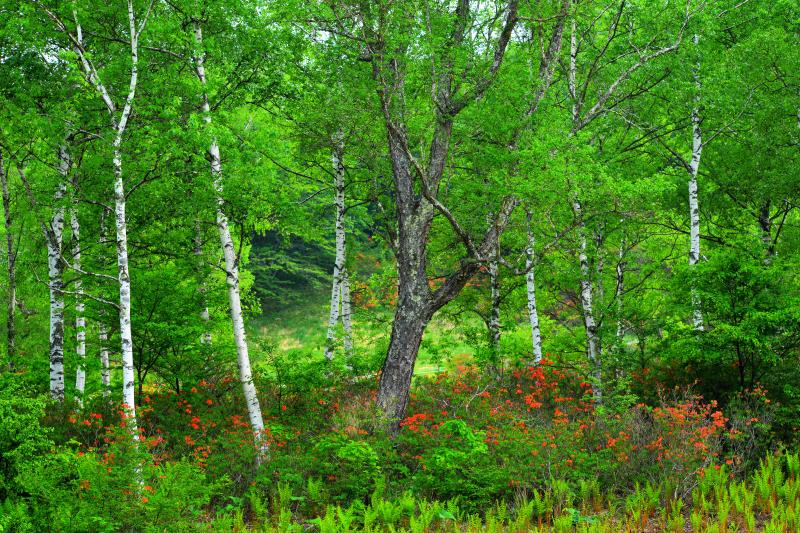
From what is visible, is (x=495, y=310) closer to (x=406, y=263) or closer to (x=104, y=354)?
(x=406, y=263)

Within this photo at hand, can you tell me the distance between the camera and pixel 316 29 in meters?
9.87

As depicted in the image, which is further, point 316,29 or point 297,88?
point 297,88

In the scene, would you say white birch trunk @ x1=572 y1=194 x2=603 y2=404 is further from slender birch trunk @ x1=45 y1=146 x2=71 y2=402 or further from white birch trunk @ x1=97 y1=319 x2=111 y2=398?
slender birch trunk @ x1=45 y1=146 x2=71 y2=402

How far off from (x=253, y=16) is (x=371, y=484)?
8.47m

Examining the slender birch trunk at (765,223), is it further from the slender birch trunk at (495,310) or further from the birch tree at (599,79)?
the slender birch trunk at (495,310)

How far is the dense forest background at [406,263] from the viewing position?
7.67 metres

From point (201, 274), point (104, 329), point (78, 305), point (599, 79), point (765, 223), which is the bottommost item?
point (104, 329)

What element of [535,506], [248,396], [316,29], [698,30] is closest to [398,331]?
[248,396]

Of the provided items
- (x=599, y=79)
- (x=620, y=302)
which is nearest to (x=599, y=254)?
(x=620, y=302)

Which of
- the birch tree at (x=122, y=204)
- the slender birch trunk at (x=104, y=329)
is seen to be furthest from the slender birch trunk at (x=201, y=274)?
the birch tree at (x=122, y=204)

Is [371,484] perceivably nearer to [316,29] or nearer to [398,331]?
[398,331]

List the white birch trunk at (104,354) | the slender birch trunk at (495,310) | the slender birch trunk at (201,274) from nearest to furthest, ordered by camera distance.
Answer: the slender birch trunk at (201,274) → the white birch trunk at (104,354) → the slender birch trunk at (495,310)

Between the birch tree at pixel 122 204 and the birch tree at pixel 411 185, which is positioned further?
the birch tree at pixel 411 185

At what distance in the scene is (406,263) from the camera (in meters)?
10.2
